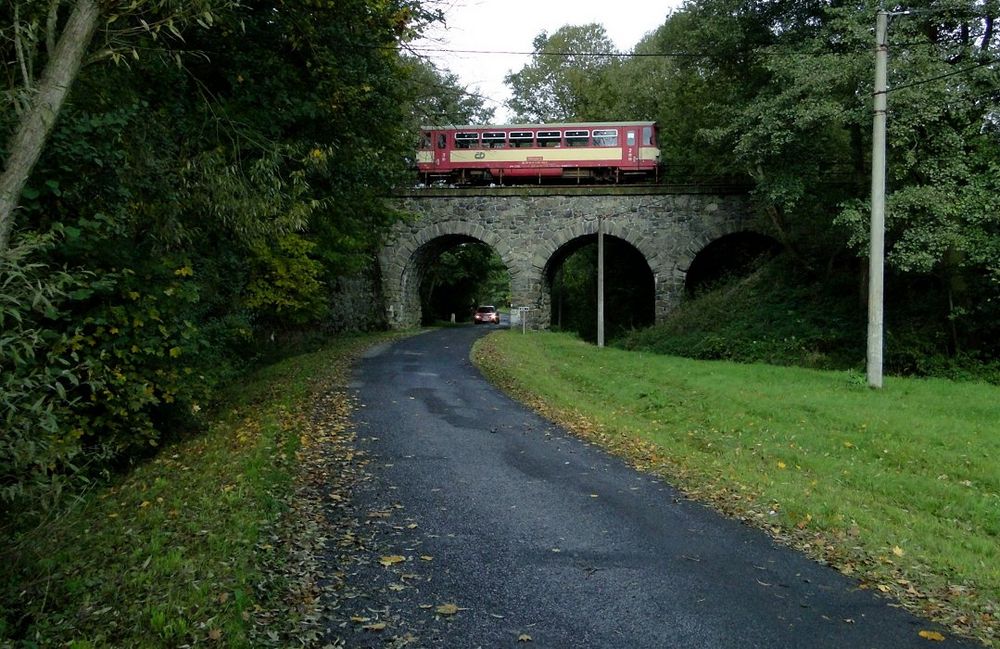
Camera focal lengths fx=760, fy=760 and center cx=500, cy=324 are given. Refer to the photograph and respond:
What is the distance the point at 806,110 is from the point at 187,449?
1555cm

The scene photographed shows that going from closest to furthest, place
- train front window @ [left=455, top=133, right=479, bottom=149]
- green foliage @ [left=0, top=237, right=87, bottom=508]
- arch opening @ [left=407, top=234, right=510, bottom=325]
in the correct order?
green foliage @ [left=0, top=237, right=87, bottom=508]
train front window @ [left=455, top=133, right=479, bottom=149]
arch opening @ [left=407, top=234, right=510, bottom=325]

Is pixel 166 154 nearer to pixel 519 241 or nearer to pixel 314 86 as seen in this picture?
pixel 314 86

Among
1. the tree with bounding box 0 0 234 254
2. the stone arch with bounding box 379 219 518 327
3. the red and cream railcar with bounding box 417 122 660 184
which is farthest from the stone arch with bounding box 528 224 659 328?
the tree with bounding box 0 0 234 254

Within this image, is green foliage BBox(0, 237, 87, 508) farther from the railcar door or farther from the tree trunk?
the railcar door

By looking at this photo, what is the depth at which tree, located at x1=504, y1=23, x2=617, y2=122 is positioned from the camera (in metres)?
45.2

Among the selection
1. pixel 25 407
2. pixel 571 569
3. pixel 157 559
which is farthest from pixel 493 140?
pixel 25 407

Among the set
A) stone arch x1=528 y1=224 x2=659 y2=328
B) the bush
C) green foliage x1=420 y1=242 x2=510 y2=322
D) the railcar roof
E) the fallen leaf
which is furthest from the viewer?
green foliage x1=420 y1=242 x2=510 y2=322

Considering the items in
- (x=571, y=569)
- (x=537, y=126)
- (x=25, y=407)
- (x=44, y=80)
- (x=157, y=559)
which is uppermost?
(x=537, y=126)

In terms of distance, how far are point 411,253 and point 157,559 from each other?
87.5 feet

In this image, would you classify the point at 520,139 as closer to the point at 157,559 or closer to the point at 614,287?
the point at 614,287

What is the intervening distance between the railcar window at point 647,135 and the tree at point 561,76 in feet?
49.5

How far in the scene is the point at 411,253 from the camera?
31.2 meters

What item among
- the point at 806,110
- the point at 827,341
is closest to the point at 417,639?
the point at 806,110

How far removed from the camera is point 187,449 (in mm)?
9227
